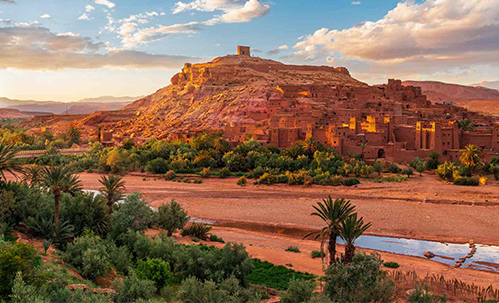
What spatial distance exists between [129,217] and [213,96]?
42825 mm

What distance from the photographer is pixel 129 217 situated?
1433 cm

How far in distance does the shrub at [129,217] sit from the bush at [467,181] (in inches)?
889

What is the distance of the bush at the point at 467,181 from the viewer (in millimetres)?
26859

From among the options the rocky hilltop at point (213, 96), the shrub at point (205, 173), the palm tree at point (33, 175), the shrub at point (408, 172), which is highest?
the rocky hilltop at point (213, 96)

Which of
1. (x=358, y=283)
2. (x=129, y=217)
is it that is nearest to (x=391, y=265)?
(x=358, y=283)

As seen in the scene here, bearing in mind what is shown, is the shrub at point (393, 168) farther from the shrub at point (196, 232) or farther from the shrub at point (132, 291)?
the shrub at point (132, 291)

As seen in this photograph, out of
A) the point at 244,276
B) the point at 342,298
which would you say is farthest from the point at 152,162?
the point at 342,298

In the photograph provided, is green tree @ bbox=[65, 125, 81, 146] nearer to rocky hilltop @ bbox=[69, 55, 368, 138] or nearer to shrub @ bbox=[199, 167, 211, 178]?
rocky hilltop @ bbox=[69, 55, 368, 138]

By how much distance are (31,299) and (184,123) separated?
44.6m

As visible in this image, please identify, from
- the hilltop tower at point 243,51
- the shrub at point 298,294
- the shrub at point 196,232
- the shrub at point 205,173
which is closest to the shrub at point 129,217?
the shrub at point 196,232

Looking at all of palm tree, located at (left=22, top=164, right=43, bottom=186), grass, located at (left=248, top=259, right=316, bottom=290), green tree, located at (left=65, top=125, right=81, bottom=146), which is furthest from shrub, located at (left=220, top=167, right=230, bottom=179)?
green tree, located at (left=65, top=125, right=81, bottom=146)

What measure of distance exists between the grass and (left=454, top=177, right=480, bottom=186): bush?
1902 centimetres

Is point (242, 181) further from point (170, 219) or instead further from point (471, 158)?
point (471, 158)

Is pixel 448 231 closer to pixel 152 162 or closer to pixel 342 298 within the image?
pixel 342 298
